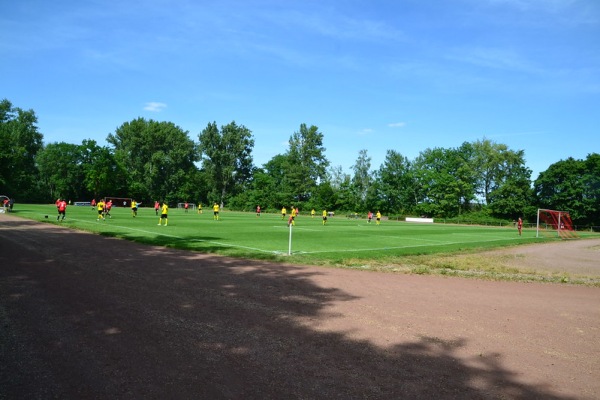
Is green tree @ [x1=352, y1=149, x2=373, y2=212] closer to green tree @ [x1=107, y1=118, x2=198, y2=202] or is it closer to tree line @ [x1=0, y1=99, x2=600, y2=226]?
tree line @ [x1=0, y1=99, x2=600, y2=226]

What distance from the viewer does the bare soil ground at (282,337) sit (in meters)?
4.79

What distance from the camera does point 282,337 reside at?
6.51m

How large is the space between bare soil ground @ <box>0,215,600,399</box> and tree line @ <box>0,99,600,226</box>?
81.6 meters

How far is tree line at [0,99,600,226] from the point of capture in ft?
295

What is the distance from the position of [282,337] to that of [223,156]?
99.8 metres

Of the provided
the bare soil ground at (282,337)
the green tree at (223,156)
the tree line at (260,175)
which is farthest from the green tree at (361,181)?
the bare soil ground at (282,337)

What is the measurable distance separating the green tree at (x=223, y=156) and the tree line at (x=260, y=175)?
9.8 inches

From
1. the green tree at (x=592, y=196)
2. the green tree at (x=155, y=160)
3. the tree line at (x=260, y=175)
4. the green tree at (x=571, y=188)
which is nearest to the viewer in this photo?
the green tree at (x=592, y=196)

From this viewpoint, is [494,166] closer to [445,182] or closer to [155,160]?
[445,182]

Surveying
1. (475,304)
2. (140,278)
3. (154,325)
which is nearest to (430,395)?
(154,325)

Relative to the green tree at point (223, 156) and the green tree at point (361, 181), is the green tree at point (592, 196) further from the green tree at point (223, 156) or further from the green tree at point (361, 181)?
the green tree at point (223, 156)

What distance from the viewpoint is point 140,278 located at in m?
10.8

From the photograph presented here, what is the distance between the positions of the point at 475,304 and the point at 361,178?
91.1m

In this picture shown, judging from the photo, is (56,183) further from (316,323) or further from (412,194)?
(316,323)
